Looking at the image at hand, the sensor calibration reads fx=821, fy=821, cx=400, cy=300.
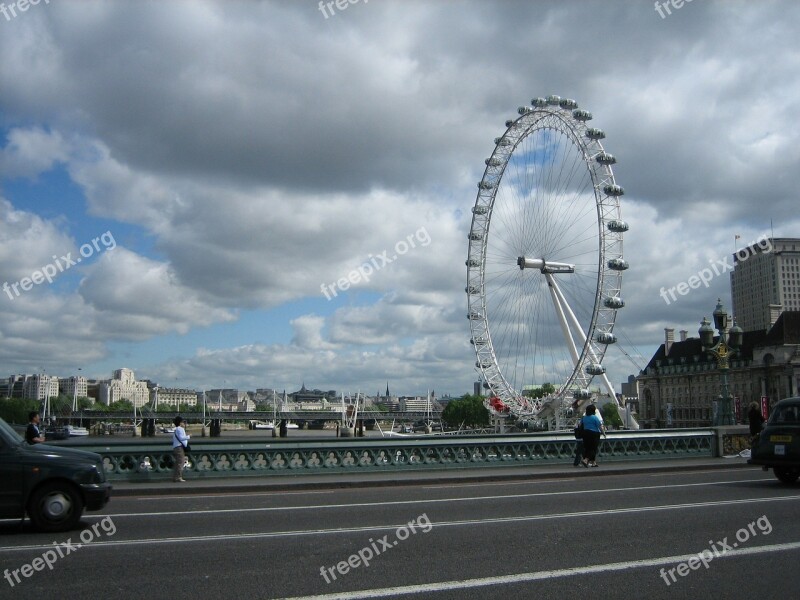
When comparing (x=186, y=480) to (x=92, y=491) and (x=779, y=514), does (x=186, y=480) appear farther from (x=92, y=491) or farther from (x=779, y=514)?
(x=779, y=514)

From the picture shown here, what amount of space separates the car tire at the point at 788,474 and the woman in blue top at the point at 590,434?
5.57 metres

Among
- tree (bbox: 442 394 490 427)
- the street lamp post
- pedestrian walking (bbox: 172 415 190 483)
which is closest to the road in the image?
pedestrian walking (bbox: 172 415 190 483)

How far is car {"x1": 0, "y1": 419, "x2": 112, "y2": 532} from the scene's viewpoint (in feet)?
44.3

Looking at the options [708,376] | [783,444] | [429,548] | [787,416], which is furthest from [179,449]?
[708,376]

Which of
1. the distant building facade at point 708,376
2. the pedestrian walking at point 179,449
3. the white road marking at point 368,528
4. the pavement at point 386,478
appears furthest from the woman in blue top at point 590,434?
the distant building facade at point 708,376

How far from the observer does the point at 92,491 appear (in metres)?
13.9

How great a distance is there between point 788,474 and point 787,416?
4.75ft

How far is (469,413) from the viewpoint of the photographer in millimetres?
175375

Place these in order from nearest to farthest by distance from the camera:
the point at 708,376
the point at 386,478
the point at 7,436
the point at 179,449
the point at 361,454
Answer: the point at 7,436, the point at 179,449, the point at 386,478, the point at 361,454, the point at 708,376

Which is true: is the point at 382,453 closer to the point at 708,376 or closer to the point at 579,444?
the point at 579,444

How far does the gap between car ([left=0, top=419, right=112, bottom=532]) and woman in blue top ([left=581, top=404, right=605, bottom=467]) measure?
15320mm

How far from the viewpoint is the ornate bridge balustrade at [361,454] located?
22562 millimetres

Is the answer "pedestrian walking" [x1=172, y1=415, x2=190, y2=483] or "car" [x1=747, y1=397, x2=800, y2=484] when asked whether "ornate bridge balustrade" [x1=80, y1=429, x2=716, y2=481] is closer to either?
"pedestrian walking" [x1=172, y1=415, x2=190, y2=483]

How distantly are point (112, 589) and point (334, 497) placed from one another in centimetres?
996
